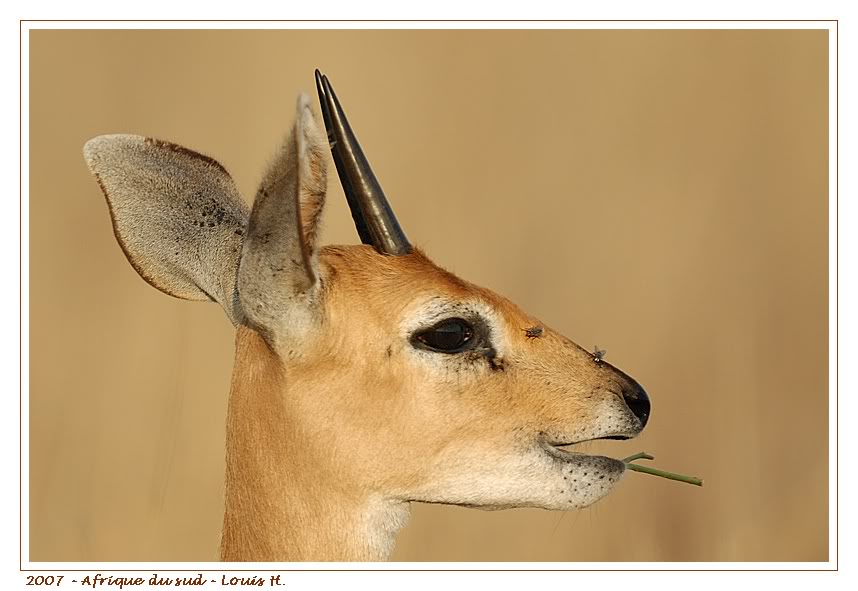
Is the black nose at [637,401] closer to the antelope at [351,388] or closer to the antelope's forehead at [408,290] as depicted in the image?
the antelope at [351,388]

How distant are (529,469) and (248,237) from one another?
1.04m

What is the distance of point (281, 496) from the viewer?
3924mm

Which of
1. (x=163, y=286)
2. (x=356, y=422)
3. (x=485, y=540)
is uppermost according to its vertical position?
(x=163, y=286)

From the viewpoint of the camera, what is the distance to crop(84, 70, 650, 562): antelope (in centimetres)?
385

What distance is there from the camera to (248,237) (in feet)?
11.9

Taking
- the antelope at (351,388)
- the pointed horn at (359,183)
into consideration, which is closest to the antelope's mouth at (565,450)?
the antelope at (351,388)

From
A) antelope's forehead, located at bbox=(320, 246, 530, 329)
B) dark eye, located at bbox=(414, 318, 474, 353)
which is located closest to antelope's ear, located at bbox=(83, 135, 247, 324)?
antelope's forehead, located at bbox=(320, 246, 530, 329)

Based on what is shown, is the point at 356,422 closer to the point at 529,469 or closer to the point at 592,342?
the point at 529,469

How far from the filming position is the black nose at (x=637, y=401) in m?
Result: 4.06

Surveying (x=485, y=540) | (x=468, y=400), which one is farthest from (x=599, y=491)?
(x=485, y=540)

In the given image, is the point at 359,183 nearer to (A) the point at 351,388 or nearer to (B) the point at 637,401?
(A) the point at 351,388

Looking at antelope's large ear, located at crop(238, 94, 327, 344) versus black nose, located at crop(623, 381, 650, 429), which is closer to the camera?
antelope's large ear, located at crop(238, 94, 327, 344)

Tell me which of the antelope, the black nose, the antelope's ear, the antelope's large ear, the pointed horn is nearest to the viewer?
the antelope's large ear

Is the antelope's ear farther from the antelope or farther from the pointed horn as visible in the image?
the pointed horn
